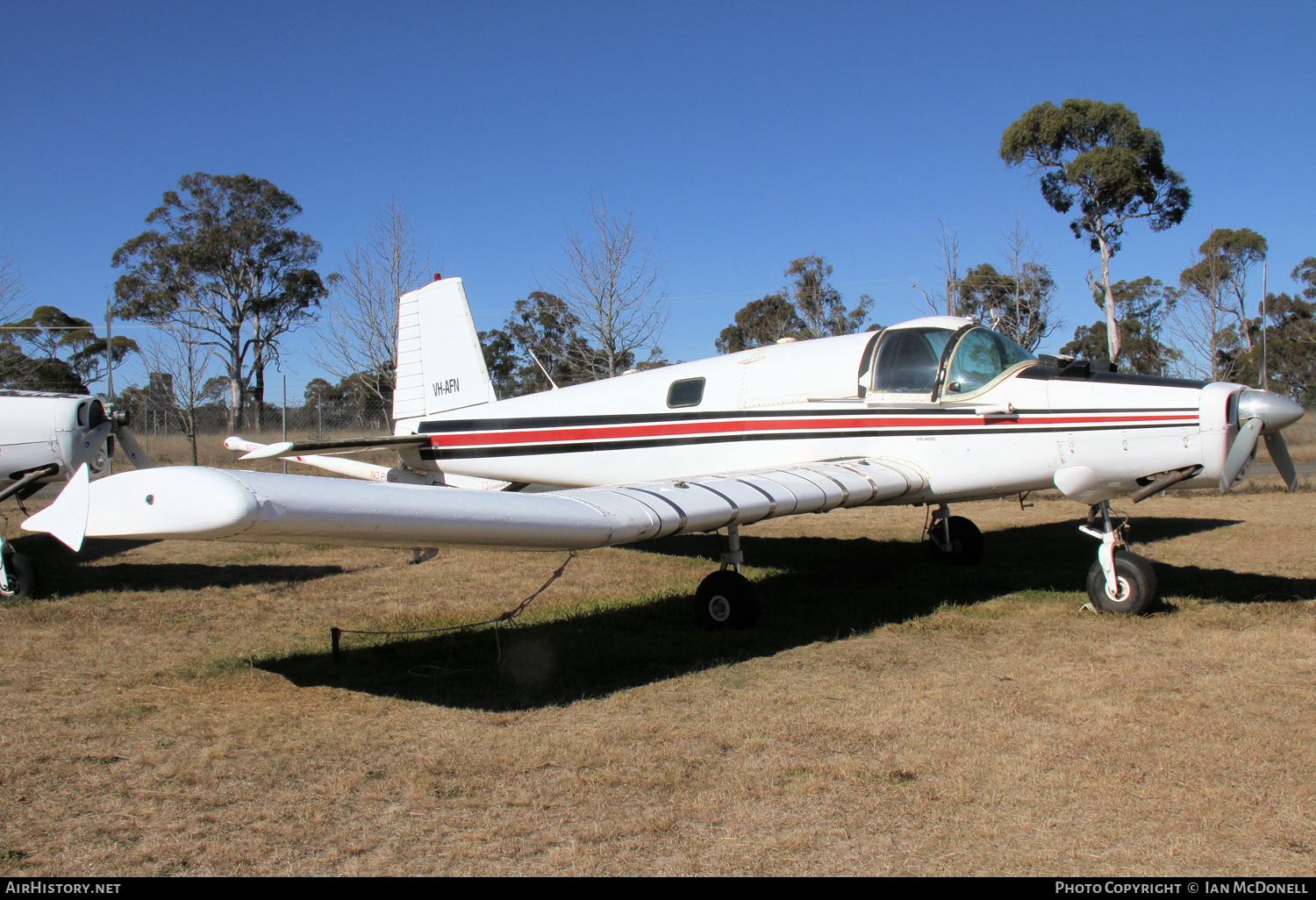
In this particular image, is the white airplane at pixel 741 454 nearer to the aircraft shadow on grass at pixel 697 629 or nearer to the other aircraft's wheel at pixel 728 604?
the other aircraft's wheel at pixel 728 604

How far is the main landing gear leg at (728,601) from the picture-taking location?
6.41 meters

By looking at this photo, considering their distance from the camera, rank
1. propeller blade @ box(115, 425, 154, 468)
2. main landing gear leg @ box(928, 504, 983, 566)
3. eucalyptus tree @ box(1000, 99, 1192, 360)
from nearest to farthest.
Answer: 1. main landing gear leg @ box(928, 504, 983, 566)
2. propeller blade @ box(115, 425, 154, 468)
3. eucalyptus tree @ box(1000, 99, 1192, 360)

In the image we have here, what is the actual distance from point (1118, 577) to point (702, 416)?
12.9 feet

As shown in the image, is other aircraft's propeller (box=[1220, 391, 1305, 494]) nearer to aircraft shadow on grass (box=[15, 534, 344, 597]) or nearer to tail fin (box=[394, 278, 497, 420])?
tail fin (box=[394, 278, 497, 420])

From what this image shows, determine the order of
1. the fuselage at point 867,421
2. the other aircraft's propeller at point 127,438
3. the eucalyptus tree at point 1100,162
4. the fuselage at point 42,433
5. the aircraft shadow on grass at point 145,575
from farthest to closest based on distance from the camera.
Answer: the eucalyptus tree at point 1100,162
the other aircraft's propeller at point 127,438
the fuselage at point 42,433
the aircraft shadow on grass at point 145,575
the fuselage at point 867,421

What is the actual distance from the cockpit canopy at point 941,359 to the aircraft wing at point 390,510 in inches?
55.9

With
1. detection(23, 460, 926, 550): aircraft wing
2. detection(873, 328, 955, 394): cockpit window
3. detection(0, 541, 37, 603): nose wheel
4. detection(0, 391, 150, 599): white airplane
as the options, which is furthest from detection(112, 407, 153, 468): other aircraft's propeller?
detection(873, 328, 955, 394): cockpit window

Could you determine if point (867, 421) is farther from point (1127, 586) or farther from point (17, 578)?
point (17, 578)

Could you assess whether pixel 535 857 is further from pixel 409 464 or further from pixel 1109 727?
pixel 409 464

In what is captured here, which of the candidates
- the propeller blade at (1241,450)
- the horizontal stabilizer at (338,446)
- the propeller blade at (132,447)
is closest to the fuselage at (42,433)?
the propeller blade at (132,447)

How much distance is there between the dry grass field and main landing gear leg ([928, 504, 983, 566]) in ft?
2.81

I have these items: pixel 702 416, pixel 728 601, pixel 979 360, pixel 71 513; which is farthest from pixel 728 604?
pixel 71 513

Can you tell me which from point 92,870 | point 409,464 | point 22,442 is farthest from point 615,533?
point 22,442

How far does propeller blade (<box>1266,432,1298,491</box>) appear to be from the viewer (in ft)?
20.7
